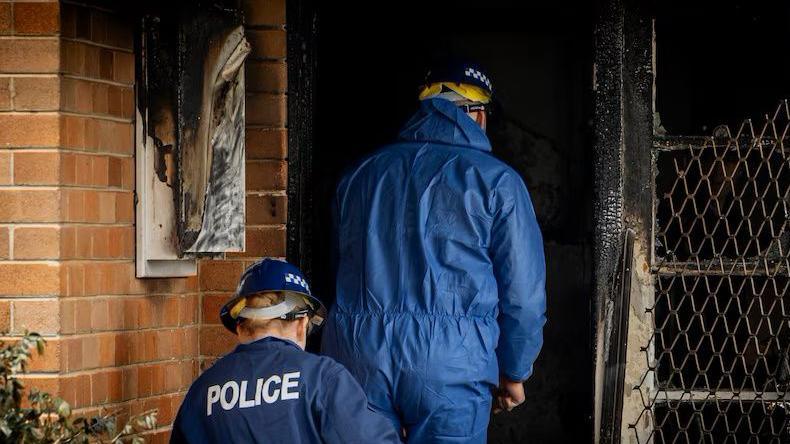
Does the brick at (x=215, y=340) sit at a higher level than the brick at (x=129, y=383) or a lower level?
higher

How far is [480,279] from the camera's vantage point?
380 centimetres

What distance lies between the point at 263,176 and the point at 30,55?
1076 mm

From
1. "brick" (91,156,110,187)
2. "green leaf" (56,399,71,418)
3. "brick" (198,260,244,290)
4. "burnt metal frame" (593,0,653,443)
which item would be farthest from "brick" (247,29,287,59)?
"green leaf" (56,399,71,418)

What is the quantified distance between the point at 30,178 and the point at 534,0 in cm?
315

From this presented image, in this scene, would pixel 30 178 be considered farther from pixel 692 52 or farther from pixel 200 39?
pixel 692 52

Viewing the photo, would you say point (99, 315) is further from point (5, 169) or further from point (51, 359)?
point (5, 169)

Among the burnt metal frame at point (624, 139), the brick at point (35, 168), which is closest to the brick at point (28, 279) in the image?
the brick at point (35, 168)

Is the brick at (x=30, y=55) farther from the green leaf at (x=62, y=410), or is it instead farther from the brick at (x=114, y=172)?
the green leaf at (x=62, y=410)

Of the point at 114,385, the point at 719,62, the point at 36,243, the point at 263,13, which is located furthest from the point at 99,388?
the point at 719,62

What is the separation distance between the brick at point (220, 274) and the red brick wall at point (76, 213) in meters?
0.28

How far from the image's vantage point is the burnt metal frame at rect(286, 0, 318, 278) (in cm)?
422

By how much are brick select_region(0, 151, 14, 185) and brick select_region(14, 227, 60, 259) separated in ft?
0.49

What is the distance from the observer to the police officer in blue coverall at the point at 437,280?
12.2 ft

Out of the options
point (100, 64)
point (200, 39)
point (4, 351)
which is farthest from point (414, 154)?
point (4, 351)
